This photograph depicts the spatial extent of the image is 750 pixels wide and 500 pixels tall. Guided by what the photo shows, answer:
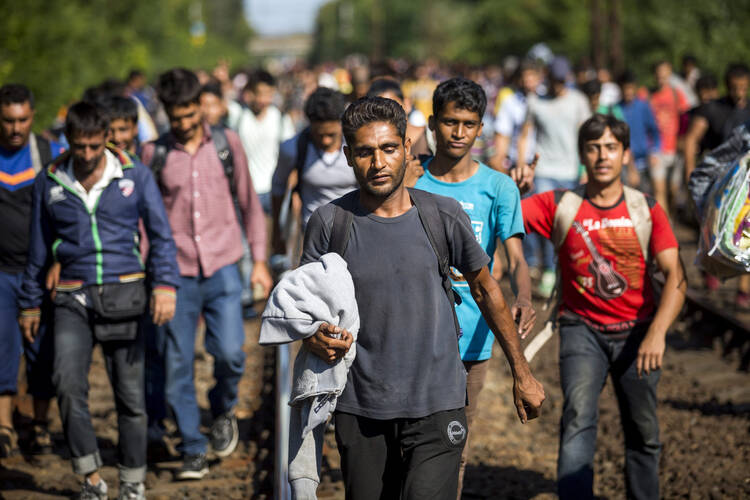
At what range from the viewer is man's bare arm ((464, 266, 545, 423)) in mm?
4289

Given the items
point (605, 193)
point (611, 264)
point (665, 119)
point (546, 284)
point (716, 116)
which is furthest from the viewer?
point (665, 119)

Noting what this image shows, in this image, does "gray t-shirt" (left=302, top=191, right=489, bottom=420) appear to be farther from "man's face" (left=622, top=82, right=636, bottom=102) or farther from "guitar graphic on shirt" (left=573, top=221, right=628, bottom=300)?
"man's face" (left=622, top=82, right=636, bottom=102)

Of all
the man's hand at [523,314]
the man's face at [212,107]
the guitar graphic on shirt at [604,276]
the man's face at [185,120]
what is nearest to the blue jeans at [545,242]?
the man's face at [212,107]

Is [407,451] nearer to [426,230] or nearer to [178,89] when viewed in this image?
[426,230]

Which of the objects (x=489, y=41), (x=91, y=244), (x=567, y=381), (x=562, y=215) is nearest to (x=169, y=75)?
(x=91, y=244)

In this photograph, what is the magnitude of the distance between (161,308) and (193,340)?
0.86m

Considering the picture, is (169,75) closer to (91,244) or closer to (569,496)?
(91,244)

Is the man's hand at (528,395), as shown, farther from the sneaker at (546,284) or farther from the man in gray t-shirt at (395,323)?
the sneaker at (546,284)

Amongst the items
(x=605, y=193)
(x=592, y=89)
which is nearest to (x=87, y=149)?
(x=605, y=193)

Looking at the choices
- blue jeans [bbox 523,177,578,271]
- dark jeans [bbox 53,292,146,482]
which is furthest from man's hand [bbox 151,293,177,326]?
blue jeans [bbox 523,177,578,271]

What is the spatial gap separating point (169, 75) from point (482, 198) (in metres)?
2.59

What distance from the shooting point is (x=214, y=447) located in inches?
282

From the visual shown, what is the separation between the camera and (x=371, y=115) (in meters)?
4.19

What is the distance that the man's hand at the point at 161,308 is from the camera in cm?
605
